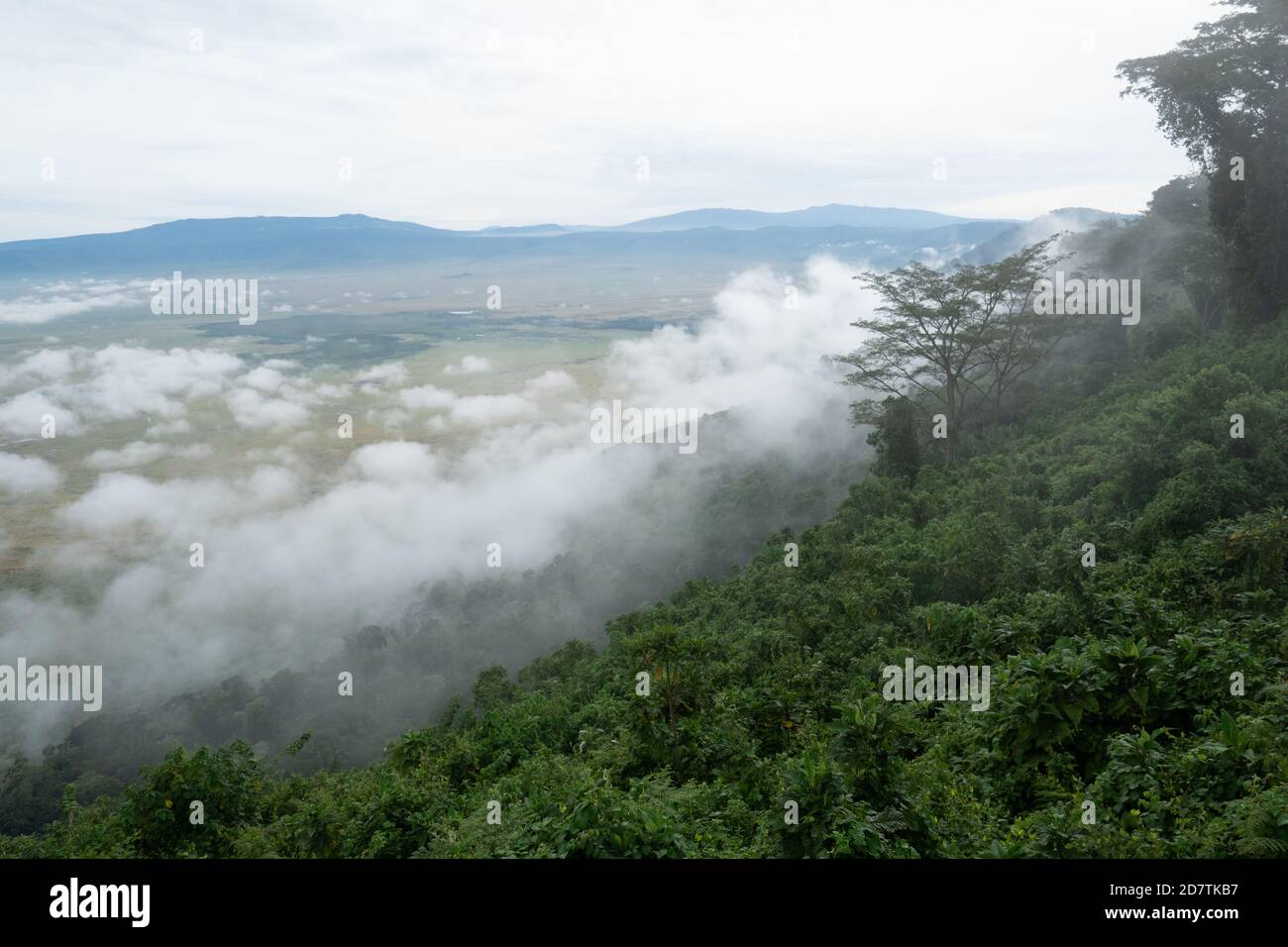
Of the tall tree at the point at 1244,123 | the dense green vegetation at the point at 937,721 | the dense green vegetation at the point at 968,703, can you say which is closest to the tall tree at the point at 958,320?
the dense green vegetation at the point at 968,703

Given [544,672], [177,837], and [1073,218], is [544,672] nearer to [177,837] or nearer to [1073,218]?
[177,837]

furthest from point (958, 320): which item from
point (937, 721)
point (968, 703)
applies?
point (937, 721)

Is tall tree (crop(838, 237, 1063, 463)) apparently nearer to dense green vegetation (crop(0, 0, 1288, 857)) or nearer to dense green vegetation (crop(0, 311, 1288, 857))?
dense green vegetation (crop(0, 0, 1288, 857))

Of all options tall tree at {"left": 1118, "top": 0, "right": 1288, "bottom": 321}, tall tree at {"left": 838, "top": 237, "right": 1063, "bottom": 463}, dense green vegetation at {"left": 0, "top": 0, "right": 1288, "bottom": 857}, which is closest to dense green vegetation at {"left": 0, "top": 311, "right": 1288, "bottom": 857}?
dense green vegetation at {"left": 0, "top": 0, "right": 1288, "bottom": 857}

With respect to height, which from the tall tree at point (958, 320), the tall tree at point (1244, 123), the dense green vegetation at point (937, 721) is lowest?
the dense green vegetation at point (937, 721)

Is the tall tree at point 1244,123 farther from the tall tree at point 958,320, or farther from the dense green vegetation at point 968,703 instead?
the tall tree at point 958,320
